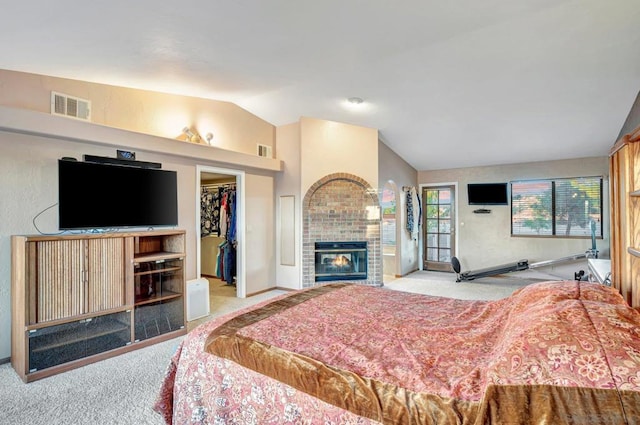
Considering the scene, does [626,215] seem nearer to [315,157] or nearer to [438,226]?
[315,157]

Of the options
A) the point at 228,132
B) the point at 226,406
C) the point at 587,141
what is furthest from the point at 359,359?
the point at 587,141

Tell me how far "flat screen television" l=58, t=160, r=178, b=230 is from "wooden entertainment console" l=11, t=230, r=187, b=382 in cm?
28

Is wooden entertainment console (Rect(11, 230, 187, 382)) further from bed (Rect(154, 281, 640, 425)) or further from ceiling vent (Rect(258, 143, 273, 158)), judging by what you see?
ceiling vent (Rect(258, 143, 273, 158))

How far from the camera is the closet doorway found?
5.01 metres

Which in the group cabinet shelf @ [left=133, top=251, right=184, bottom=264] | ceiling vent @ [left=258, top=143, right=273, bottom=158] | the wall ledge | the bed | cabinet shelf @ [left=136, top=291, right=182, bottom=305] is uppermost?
ceiling vent @ [left=258, top=143, right=273, bottom=158]

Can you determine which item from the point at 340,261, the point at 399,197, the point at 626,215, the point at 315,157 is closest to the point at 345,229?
the point at 340,261

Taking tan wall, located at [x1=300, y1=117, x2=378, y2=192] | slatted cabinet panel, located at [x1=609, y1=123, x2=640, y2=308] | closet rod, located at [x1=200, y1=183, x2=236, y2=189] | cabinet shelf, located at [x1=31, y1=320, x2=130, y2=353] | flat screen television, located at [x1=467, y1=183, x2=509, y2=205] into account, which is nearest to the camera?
slatted cabinet panel, located at [x1=609, y1=123, x2=640, y2=308]

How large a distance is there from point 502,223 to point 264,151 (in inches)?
194

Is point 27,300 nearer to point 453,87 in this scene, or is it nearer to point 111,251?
point 111,251

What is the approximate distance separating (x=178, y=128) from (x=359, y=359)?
3.93 meters

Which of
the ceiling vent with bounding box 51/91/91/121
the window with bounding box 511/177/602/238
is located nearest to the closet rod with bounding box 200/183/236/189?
the ceiling vent with bounding box 51/91/91/121

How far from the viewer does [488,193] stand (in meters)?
6.61

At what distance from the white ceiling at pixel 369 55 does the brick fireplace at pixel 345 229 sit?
119cm

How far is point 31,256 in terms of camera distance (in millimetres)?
2535
